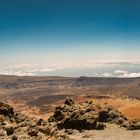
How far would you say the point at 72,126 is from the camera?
1832 inches

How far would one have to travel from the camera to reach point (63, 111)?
178 feet

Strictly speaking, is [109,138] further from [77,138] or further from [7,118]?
[7,118]

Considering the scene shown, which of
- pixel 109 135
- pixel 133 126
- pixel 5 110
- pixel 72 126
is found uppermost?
pixel 5 110

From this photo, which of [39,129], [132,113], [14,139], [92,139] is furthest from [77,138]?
[132,113]

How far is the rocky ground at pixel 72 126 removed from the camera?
35.8 m

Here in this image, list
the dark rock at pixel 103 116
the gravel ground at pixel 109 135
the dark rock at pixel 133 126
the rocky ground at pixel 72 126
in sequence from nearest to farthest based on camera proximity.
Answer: the rocky ground at pixel 72 126, the gravel ground at pixel 109 135, the dark rock at pixel 133 126, the dark rock at pixel 103 116

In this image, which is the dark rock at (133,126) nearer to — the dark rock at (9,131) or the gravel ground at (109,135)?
the gravel ground at (109,135)

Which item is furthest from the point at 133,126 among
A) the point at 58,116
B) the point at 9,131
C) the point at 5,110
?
the point at 5,110

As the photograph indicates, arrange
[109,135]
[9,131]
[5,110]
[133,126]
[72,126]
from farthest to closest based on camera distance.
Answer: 1. [5,110]
2. [72,126]
3. [133,126]
4. [109,135]
5. [9,131]

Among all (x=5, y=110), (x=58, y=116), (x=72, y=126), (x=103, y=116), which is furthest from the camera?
(x=58, y=116)

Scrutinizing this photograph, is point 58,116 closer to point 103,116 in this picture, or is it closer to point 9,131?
point 103,116

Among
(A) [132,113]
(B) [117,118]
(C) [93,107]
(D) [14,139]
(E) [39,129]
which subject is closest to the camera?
(D) [14,139]

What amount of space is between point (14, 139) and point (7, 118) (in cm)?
1351

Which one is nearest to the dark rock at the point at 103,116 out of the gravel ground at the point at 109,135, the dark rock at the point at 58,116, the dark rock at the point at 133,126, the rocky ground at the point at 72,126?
the rocky ground at the point at 72,126
